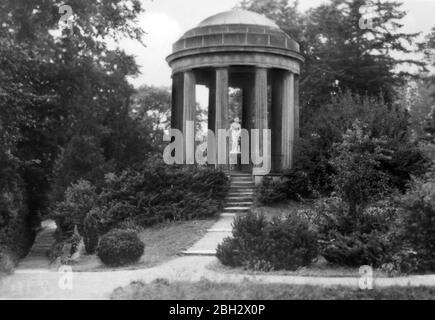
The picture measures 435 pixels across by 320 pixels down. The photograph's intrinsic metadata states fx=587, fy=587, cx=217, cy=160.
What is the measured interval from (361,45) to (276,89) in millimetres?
8457

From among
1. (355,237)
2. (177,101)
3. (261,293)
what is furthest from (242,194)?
(261,293)

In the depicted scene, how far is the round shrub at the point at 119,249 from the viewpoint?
14.2 metres

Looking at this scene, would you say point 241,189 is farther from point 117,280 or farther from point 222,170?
point 117,280

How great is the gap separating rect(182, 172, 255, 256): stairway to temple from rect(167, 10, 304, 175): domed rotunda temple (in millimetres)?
2380

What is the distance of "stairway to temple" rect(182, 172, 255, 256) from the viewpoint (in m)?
15.8

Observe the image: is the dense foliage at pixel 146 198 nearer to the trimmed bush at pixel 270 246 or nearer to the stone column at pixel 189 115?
the stone column at pixel 189 115

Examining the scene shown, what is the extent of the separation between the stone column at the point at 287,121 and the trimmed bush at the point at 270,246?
473 inches

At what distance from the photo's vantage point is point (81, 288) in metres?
10.8

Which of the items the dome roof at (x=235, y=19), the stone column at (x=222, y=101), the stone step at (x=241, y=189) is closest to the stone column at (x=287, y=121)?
the dome roof at (x=235, y=19)

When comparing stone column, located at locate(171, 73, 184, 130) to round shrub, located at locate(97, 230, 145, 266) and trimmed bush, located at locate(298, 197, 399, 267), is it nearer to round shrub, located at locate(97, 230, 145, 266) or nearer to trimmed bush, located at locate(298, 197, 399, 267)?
round shrub, located at locate(97, 230, 145, 266)

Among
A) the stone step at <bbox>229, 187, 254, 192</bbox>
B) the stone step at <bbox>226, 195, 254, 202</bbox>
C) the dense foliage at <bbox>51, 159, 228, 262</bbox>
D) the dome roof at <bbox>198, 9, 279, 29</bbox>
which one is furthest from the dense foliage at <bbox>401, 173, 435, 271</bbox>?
the dome roof at <bbox>198, 9, 279, 29</bbox>

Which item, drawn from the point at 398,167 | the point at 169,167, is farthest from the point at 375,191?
the point at 169,167

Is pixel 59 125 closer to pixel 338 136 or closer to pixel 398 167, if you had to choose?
pixel 338 136

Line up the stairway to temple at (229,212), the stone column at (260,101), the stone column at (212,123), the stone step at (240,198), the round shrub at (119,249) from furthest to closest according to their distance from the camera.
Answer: the stone column at (212,123) → the stone column at (260,101) → the stone step at (240,198) → the stairway to temple at (229,212) → the round shrub at (119,249)
